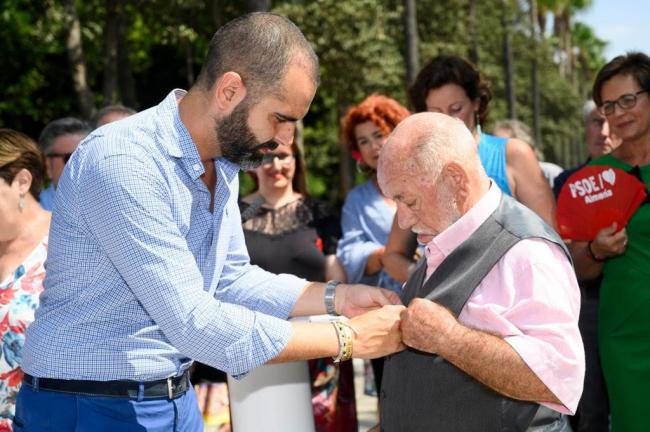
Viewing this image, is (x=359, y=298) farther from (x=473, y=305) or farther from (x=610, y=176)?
(x=610, y=176)

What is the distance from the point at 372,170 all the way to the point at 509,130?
105 inches

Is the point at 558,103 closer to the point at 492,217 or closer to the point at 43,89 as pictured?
the point at 43,89

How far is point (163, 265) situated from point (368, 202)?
9.45 feet

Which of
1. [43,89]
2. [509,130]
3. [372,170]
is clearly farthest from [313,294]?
[43,89]

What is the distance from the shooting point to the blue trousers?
2471mm

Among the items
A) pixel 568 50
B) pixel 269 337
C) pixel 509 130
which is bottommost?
pixel 568 50

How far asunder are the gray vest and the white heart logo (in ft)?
5.16

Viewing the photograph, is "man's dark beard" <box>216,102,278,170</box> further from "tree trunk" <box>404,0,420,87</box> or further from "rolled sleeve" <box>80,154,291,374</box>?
"tree trunk" <box>404,0,420,87</box>

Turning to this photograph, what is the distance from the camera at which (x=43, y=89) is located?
21828mm

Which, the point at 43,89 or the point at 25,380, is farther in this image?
the point at 43,89

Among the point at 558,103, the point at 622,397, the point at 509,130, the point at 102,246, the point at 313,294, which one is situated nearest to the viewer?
the point at 102,246

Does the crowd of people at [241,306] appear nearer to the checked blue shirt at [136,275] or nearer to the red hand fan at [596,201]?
the checked blue shirt at [136,275]

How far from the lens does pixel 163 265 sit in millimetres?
2293

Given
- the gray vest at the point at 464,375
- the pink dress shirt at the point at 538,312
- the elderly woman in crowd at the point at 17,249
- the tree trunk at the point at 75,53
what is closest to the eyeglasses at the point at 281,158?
the elderly woman in crowd at the point at 17,249
